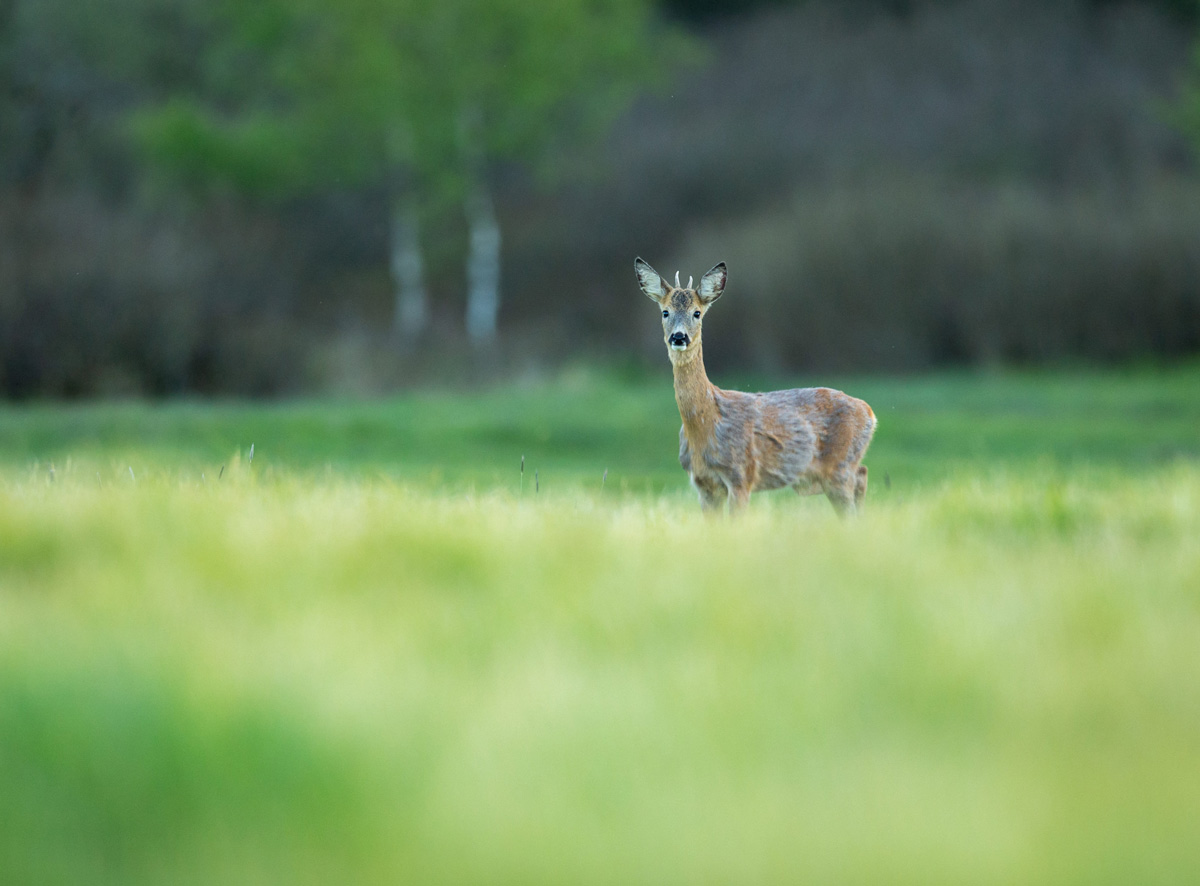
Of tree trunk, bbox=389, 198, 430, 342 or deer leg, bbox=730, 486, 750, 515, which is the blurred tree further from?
deer leg, bbox=730, 486, 750, 515

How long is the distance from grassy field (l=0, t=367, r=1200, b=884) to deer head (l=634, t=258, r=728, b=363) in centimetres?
102

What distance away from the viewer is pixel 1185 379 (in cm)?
2247

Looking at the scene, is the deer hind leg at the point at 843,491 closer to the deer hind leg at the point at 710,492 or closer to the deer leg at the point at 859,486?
the deer leg at the point at 859,486

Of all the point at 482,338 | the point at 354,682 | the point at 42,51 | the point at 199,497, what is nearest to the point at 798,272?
the point at 482,338

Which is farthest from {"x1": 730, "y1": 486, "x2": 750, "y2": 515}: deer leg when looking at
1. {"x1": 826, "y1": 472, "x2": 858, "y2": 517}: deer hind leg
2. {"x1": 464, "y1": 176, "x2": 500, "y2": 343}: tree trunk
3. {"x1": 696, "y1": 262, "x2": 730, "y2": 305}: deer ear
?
{"x1": 464, "y1": 176, "x2": 500, "y2": 343}: tree trunk

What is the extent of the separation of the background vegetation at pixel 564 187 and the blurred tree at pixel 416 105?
0.09m

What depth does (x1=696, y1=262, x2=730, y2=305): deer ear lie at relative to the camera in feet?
19.0

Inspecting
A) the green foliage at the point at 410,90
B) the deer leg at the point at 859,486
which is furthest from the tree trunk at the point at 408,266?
the deer leg at the point at 859,486

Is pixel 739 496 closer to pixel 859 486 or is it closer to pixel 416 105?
pixel 859 486

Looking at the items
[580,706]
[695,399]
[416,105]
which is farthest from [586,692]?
[416,105]

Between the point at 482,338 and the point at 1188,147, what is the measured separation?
18079 mm

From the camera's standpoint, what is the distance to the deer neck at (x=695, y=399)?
20.2 feet

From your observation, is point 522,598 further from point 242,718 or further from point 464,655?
point 242,718

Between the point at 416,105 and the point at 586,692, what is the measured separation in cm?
2798
